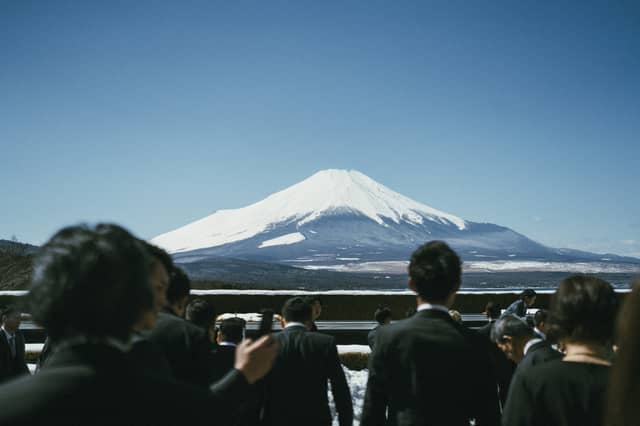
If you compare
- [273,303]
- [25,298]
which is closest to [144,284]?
[25,298]

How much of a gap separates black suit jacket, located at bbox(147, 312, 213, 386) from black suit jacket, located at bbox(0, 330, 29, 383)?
411 cm

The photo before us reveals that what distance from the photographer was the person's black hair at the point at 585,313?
234 cm

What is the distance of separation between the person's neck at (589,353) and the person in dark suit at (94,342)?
1639 millimetres

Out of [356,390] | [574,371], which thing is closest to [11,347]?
[356,390]

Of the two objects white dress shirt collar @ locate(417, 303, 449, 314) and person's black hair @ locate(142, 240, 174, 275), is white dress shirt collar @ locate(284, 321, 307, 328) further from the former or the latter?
white dress shirt collar @ locate(417, 303, 449, 314)

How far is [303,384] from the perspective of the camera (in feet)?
13.9

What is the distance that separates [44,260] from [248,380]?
2.63ft

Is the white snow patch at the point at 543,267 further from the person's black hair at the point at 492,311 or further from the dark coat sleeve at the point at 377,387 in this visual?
the dark coat sleeve at the point at 377,387

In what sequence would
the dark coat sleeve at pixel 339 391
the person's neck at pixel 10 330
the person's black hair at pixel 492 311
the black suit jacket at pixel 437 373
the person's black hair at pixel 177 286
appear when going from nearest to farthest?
the black suit jacket at pixel 437 373 → the person's black hair at pixel 177 286 → the dark coat sleeve at pixel 339 391 → the person's neck at pixel 10 330 → the person's black hair at pixel 492 311

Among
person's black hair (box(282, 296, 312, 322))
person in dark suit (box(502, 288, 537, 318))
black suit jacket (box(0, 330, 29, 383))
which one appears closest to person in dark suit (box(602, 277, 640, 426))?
person's black hair (box(282, 296, 312, 322))

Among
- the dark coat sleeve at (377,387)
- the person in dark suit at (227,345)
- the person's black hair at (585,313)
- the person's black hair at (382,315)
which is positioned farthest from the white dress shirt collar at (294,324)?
the person's black hair at (382,315)

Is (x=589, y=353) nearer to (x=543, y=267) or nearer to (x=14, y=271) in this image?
(x=14, y=271)

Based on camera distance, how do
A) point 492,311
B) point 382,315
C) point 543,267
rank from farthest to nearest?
point 543,267
point 382,315
point 492,311

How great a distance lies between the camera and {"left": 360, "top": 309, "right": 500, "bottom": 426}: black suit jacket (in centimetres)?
298
